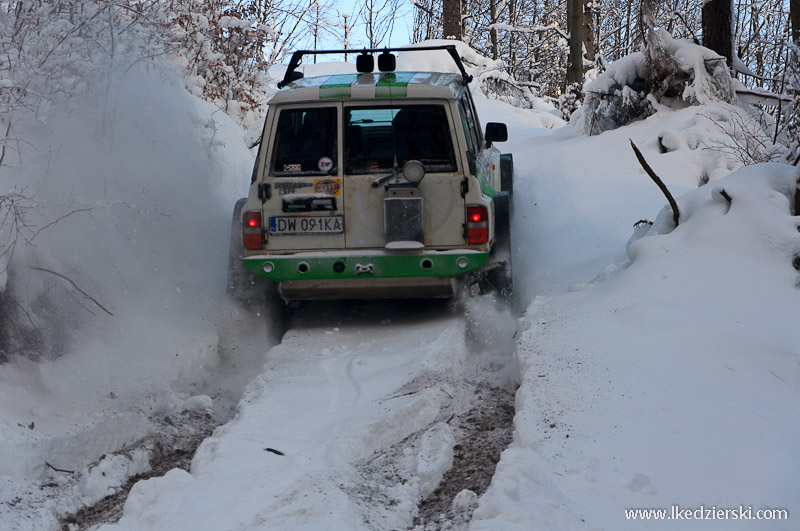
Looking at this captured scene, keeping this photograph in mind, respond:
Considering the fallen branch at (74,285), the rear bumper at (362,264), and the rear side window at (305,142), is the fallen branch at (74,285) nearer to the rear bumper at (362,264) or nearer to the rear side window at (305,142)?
the rear bumper at (362,264)

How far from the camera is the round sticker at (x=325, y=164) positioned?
6.74 meters

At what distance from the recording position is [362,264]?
22.0 feet

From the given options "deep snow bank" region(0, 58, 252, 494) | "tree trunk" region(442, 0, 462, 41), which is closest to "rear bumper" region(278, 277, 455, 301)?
"deep snow bank" region(0, 58, 252, 494)

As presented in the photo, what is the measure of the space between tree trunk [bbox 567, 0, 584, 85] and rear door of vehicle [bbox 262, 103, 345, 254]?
1478cm

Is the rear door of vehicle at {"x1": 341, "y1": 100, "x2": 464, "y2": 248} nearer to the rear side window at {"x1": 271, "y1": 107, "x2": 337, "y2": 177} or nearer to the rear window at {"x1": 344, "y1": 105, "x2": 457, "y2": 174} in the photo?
the rear window at {"x1": 344, "y1": 105, "x2": 457, "y2": 174}

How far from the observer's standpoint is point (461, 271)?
676cm

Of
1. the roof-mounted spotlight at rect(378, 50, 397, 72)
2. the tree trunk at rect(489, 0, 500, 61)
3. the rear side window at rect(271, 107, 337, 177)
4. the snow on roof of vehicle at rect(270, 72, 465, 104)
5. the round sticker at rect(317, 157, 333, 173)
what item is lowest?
the round sticker at rect(317, 157, 333, 173)

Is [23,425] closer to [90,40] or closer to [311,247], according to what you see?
[311,247]

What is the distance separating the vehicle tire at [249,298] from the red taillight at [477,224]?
72.6 inches

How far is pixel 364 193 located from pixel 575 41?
49.6 feet

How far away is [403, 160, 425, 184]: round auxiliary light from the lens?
6.52 metres

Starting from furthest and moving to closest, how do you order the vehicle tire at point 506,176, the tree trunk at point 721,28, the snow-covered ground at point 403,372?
the tree trunk at point 721,28
the vehicle tire at point 506,176
the snow-covered ground at point 403,372

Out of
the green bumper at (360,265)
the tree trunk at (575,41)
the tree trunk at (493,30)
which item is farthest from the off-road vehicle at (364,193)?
the tree trunk at (493,30)

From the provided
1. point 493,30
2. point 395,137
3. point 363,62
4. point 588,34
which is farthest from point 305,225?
point 493,30
